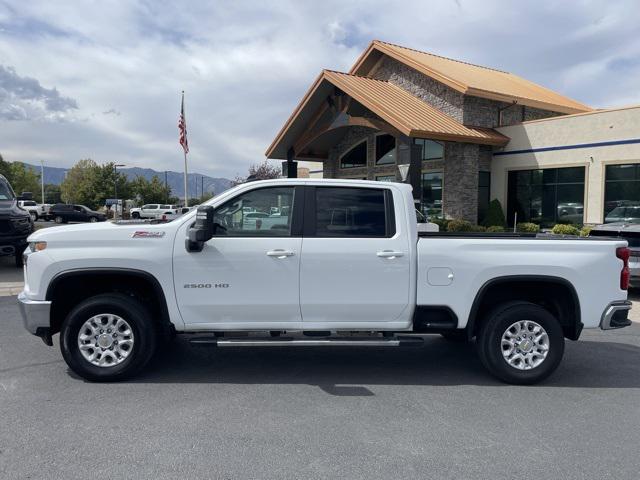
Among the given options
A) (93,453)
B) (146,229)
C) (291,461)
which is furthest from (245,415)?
(146,229)

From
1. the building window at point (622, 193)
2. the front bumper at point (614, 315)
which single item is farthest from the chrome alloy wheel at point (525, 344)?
the building window at point (622, 193)

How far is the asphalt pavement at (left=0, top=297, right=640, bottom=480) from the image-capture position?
353 cm

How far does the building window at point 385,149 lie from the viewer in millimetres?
23984

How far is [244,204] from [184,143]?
26.8 metres

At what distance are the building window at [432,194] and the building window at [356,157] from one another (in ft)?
13.8

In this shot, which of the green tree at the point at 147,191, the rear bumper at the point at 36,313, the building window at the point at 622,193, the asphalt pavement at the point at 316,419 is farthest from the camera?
the green tree at the point at 147,191

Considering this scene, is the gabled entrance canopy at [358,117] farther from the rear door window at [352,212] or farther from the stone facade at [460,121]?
the rear door window at [352,212]

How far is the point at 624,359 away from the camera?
6125 millimetres

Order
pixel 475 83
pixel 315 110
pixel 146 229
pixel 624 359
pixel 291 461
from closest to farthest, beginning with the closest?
pixel 291 461 < pixel 146 229 < pixel 624 359 < pixel 475 83 < pixel 315 110

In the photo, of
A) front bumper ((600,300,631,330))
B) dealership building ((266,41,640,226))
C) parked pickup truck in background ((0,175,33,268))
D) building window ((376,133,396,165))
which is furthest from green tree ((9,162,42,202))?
front bumper ((600,300,631,330))

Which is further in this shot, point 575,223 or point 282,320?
point 575,223

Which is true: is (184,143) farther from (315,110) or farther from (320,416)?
(320,416)

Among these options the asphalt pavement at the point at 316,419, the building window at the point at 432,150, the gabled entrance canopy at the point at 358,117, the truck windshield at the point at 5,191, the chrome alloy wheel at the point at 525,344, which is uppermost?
the gabled entrance canopy at the point at 358,117

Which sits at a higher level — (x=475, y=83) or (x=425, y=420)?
(x=475, y=83)
